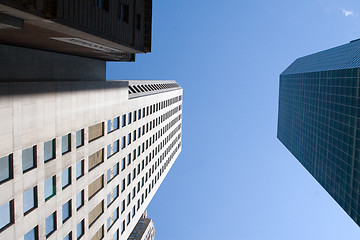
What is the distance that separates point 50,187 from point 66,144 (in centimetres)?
382

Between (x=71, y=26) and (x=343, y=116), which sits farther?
(x=343, y=116)

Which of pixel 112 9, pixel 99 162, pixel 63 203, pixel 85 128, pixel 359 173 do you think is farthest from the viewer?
pixel 359 173

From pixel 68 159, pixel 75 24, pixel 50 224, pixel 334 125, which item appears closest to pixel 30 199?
pixel 50 224

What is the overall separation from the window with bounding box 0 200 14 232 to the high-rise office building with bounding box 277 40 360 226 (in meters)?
44.9

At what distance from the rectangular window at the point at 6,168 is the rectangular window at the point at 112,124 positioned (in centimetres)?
1595

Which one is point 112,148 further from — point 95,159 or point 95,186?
point 95,186

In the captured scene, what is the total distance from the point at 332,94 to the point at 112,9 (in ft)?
156

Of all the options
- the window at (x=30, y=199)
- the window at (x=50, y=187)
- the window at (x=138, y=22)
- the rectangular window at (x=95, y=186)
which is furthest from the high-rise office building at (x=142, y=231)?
the window at (x=138, y=22)

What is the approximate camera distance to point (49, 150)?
882 inches

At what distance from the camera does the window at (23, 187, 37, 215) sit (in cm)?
2008

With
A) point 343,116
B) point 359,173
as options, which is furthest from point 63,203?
point 343,116

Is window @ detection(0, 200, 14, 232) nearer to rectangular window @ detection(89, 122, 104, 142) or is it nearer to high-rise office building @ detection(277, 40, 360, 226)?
rectangular window @ detection(89, 122, 104, 142)

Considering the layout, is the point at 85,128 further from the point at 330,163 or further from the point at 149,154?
the point at 330,163

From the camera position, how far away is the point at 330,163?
5594 centimetres
